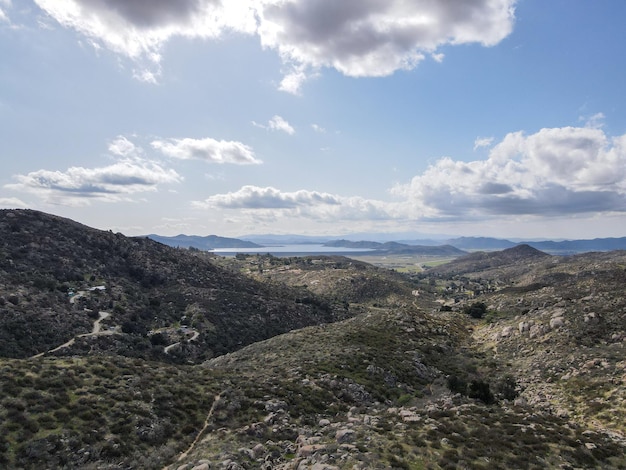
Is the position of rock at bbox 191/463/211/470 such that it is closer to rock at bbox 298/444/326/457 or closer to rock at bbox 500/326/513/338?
rock at bbox 298/444/326/457

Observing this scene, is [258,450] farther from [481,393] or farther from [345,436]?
[481,393]

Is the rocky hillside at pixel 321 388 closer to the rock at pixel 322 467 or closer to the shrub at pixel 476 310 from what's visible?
the rock at pixel 322 467

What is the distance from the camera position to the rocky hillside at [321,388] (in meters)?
22.0

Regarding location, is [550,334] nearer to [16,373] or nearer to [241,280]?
[16,373]

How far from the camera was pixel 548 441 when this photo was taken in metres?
22.8

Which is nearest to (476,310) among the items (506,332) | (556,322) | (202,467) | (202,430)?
(506,332)

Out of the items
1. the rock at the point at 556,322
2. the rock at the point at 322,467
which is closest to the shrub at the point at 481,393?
the rock at the point at 322,467

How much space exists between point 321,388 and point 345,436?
1211cm

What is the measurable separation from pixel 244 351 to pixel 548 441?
43.0m

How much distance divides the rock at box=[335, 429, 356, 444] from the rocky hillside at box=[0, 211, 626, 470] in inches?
11.7

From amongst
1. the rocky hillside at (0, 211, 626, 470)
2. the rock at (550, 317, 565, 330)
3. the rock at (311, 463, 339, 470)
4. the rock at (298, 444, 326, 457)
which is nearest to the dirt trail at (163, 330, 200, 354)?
the rocky hillside at (0, 211, 626, 470)

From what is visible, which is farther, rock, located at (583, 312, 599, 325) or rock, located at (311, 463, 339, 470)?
rock, located at (583, 312, 599, 325)

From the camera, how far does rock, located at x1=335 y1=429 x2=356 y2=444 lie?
Result: 22.8 metres

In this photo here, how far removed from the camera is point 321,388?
115 feet
